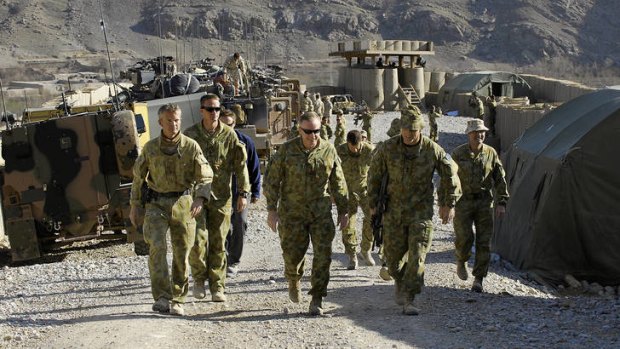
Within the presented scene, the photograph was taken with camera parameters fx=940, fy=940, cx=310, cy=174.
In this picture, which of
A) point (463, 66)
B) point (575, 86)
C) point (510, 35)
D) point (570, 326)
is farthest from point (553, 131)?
point (510, 35)

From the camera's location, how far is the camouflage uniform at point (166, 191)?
23.3 ft

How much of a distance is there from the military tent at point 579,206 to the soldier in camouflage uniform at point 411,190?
3197 mm

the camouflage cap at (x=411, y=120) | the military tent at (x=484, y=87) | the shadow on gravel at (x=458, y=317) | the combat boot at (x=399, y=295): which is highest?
the camouflage cap at (x=411, y=120)

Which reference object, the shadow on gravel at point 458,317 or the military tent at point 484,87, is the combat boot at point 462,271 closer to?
the shadow on gravel at point 458,317

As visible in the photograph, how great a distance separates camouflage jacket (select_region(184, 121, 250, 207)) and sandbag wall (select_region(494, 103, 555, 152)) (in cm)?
1245

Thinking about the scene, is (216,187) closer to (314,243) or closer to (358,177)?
(314,243)

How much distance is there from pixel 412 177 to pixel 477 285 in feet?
5.81

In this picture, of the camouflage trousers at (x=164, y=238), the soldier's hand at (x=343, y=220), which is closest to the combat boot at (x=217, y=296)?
the camouflage trousers at (x=164, y=238)

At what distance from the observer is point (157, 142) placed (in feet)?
23.5

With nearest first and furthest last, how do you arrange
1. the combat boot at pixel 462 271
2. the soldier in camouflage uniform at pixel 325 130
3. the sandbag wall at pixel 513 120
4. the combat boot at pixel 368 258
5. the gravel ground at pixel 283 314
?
the gravel ground at pixel 283 314 → the combat boot at pixel 462 271 → the combat boot at pixel 368 258 → the soldier in camouflage uniform at pixel 325 130 → the sandbag wall at pixel 513 120

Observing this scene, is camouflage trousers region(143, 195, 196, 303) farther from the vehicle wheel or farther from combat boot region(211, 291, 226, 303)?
the vehicle wheel

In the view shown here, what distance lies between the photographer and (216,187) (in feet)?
25.2

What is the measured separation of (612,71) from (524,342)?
61.4 meters

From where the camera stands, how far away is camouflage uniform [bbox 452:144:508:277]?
8703 mm
